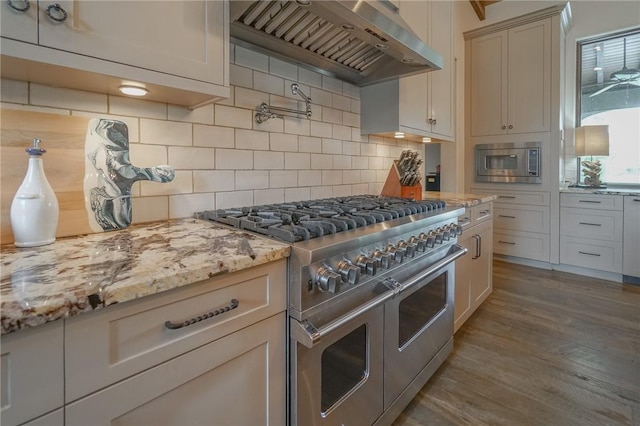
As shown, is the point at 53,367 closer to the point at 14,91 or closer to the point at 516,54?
the point at 14,91

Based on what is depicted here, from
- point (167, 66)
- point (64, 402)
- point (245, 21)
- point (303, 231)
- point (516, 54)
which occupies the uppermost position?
point (516, 54)

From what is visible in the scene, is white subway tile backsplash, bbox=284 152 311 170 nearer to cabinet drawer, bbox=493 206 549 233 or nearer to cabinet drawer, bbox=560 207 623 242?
cabinet drawer, bbox=493 206 549 233

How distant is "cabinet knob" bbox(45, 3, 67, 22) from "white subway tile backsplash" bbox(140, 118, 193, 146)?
476mm

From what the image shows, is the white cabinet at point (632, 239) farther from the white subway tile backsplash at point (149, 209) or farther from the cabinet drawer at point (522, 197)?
the white subway tile backsplash at point (149, 209)

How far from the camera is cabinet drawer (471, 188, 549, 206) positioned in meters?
3.77

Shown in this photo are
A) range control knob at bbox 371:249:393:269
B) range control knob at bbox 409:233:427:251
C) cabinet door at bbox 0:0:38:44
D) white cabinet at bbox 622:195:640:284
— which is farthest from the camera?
white cabinet at bbox 622:195:640:284

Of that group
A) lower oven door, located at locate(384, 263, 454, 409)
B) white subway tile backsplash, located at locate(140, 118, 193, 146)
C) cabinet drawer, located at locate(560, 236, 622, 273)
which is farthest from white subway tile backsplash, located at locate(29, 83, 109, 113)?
cabinet drawer, located at locate(560, 236, 622, 273)

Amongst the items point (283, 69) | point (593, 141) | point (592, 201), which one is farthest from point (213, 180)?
point (593, 141)

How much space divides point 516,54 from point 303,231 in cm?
428

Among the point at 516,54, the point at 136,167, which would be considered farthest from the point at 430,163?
the point at 136,167

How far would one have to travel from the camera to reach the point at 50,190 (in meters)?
0.96

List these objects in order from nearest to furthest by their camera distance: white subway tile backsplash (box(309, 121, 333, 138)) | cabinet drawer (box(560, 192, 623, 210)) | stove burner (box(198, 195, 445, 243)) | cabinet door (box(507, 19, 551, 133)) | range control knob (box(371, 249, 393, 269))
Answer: stove burner (box(198, 195, 445, 243))
range control knob (box(371, 249, 393, 269))
white subway tile backsplash (box(309, 121, 333, 138))
cabinet drawer (box(560, 192, 623, 210))
cabinet door (box(507, 19, 551, 133))

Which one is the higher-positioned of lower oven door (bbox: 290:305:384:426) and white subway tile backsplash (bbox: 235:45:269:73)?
white subway tile backsplash (bbox: 235:45:269:73)

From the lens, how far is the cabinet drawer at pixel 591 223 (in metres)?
3.32
